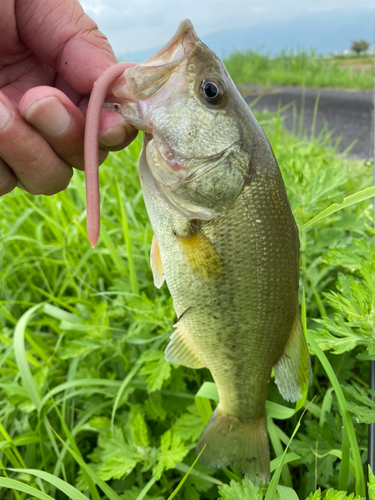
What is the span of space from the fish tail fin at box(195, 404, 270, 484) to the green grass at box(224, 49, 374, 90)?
7.45m

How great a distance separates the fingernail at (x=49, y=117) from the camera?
1.23 m

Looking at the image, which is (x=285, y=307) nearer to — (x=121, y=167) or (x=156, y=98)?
(x=156, y=98)

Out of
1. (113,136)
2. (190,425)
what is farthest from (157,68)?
(190,425)

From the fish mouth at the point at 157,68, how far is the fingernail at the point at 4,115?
34 centimetres

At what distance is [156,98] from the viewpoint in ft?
4.15

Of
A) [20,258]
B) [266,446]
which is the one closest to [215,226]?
[266,446]

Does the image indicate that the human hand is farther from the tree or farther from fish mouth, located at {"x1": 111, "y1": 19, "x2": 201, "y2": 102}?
the tree

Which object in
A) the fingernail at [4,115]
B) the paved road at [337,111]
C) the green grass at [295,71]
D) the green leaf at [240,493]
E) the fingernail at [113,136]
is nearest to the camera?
the green leaf at [240,493]

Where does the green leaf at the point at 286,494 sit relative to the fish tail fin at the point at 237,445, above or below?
above

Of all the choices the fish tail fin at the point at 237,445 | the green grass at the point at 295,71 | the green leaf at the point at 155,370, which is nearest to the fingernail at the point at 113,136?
the green leaf at the point at 155,370

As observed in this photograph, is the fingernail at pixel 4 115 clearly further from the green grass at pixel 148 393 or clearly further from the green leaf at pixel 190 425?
the green leaf at pixel 190 425

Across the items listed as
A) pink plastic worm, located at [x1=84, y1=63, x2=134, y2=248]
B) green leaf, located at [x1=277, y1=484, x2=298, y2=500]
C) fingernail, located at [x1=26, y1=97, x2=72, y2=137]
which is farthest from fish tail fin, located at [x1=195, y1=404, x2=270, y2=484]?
fingernail, located at [x1=26, y1=97, x2=72, y2=137]

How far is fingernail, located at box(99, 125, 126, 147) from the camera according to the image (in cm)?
132

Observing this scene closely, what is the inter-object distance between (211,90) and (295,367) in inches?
39.1
